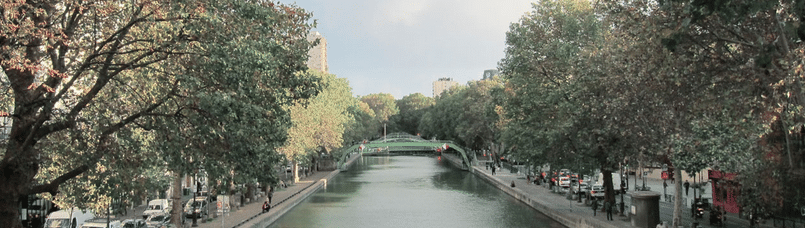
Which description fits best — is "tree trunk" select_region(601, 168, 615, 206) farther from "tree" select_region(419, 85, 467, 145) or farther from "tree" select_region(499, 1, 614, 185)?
"tree" select_region(419, 85, 467, 145)

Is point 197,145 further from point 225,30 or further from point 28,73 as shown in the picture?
point 28,73

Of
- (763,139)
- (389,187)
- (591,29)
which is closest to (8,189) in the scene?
(763,139)

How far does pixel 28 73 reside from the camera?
14.3 metres

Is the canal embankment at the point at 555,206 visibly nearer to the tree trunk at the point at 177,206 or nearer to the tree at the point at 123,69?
the tree trunk at the point at 177,206

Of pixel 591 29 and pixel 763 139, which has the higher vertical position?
pixel 591 29

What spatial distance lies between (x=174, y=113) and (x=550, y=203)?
32.2 metres

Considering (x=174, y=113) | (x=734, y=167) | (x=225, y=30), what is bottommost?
(x=734, y=167)

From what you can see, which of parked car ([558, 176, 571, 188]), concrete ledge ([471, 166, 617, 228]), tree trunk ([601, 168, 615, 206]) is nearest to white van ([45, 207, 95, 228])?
concrete ledge ([471, 166, 617, 228])

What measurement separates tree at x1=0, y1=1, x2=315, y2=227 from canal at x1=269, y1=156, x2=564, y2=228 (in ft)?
74.2

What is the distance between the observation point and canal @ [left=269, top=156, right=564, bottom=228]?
132ft

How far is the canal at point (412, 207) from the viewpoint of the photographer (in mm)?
40094

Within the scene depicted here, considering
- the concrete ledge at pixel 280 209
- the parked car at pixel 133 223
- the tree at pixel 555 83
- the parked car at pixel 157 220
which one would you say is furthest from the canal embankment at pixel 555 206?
the parked car at pixel 133 223

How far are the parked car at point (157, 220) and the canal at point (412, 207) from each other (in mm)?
6454

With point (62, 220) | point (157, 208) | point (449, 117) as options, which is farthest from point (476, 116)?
point (62, 220)
